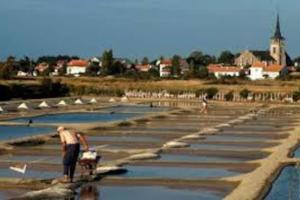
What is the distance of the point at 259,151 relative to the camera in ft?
85.2

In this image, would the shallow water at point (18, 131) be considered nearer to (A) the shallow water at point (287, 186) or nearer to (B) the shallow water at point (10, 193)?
(A) the shallow water at point (287, 186)

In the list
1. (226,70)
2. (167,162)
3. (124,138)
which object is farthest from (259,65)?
(167,162)

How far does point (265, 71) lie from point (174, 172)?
122899mm

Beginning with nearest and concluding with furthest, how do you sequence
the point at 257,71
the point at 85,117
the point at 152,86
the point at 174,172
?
the point at 174,172 → the point at 85,117 → the point at 152,86 → the point at 257,71

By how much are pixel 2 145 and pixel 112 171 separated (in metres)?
8.77

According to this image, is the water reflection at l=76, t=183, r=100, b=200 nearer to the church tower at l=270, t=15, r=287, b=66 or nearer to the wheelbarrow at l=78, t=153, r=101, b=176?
the wheelbarrow at l=78, t=153, r=101, b=176

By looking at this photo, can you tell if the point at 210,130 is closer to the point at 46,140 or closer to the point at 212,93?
the point at 46,140

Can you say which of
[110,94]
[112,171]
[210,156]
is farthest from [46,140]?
[110,94]

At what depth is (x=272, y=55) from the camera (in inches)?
6496

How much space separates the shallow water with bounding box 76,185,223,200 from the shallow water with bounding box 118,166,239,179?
186 centimetres

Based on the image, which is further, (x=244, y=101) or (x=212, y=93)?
(x=212, y=93)

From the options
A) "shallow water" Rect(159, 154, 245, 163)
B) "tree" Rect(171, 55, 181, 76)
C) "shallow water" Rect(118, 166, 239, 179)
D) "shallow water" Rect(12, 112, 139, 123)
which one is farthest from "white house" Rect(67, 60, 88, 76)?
"shallow water" Rect(118, 166, 239, 179)

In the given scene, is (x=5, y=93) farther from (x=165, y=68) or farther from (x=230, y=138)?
(x=165, y=68)

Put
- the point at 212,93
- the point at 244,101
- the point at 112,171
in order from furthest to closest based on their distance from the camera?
the point at 212,93
the point at 244,101
the point at 112,171
